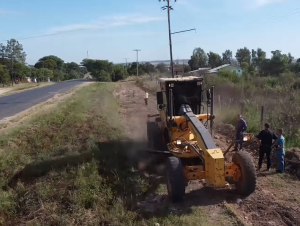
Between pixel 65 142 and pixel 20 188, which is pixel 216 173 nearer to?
pixel 20 188

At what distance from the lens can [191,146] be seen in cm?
820

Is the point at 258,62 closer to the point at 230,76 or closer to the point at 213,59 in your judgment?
the point at 213,59

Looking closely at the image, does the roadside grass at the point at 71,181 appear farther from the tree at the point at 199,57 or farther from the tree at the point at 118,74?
the tree at the point at 118,74

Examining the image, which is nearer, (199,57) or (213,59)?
(199,57)

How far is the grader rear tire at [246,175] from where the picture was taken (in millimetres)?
7500

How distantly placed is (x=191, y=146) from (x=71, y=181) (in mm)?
3532

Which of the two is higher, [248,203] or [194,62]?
[194,62]

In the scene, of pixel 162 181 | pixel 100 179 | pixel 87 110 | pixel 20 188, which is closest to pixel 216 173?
pixel 162 181

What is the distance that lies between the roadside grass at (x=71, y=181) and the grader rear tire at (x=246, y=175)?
47.7 inches

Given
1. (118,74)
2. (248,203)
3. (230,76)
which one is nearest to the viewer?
(248,203)

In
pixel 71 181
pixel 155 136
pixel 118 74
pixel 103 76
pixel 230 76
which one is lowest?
pixel 71 181

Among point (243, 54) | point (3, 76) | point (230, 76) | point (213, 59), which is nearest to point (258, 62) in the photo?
point (213, 59)

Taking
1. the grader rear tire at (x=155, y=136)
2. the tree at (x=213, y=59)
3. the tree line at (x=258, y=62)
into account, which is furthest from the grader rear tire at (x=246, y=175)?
the tree at (x=213, y=59)

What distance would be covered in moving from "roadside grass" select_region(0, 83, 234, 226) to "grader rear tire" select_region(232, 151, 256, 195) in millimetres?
1211
